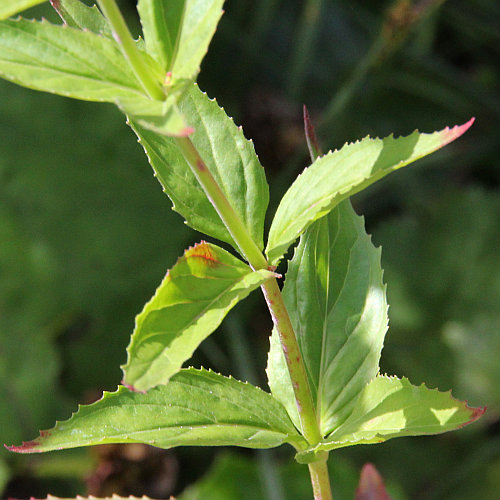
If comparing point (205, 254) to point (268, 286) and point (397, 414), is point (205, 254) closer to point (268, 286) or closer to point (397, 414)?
point (268, 286)

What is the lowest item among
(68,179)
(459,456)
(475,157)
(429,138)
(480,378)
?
(459,456)

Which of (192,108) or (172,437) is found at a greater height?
(192,108)

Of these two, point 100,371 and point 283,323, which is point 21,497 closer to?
point 100,371

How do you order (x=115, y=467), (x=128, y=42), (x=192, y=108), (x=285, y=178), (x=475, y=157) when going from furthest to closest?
1. (x=475, y=157)
2. (x=285, y=178)
3. (x=115, y=467)
4. (x=192, y=108)
5. (x=128, y=42)

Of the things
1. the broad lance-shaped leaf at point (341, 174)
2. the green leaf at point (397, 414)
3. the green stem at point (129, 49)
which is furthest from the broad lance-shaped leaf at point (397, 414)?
the green stem at point (129, 49)

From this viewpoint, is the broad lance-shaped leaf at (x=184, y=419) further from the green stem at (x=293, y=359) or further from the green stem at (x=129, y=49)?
the green stem at (x=129, y=49)

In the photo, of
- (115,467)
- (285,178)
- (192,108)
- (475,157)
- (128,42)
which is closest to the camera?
(128,42)

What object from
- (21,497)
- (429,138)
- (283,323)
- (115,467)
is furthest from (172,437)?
(21,497)
